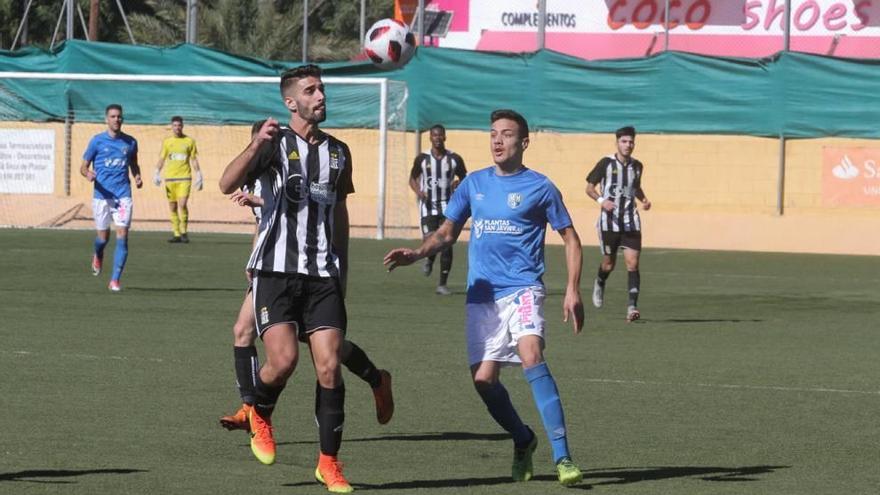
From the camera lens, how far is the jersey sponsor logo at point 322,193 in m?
8.35

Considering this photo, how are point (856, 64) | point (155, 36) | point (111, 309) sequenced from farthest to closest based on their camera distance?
1. point (155, 36)
2. point (856, 64)
3. point (111, 309)

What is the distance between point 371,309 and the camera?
18.5 metres

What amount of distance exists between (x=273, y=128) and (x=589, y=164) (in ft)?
80.2

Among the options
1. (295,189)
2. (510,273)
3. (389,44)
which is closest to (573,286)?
(510,273)

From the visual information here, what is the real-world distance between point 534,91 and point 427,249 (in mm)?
23693

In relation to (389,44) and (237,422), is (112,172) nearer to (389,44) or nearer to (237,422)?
(389,44)

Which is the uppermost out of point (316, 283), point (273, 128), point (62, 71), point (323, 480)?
point (62, 71)

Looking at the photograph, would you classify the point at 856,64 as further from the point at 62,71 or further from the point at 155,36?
the point at 155,36

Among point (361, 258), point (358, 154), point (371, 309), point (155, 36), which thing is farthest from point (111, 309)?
point (155, 36)

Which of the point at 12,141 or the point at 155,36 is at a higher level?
the point at 155,36

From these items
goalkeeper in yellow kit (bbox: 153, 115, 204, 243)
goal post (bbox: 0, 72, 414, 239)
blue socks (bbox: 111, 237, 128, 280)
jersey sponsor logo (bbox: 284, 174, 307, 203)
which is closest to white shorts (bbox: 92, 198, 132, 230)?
blue socks (bbox: 111, 237, 128, 280)

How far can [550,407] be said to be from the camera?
27.7ft

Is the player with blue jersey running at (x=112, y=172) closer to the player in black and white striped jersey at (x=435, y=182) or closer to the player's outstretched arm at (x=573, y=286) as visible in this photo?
the player in black and white striped jersey at (x=435, y=182)

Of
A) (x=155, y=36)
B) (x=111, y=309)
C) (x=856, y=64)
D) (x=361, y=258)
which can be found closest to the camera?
(x=111, y=309)
